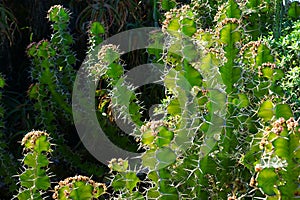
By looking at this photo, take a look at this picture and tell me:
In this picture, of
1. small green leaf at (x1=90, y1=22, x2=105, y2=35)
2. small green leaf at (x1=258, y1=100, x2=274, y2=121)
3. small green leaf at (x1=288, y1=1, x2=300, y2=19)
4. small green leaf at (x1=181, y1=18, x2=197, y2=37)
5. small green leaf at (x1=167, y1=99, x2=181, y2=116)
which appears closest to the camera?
small green leaf at (x1=258, y1=100, x2=274, y2=121)

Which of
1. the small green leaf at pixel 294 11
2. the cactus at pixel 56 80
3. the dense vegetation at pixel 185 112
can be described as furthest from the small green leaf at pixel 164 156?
the small green leaf at pixel 294 11

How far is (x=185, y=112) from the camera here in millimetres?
2234

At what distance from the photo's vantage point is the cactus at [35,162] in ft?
7.38

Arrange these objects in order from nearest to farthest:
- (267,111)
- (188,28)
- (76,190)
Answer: (76,190)
(267,111)
(188,28)

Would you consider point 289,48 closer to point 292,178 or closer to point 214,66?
point 214,66

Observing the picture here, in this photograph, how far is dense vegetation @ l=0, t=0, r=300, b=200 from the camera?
199cm

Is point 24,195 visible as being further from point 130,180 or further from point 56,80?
point 56,80

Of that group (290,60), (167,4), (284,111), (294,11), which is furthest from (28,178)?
(294,11)

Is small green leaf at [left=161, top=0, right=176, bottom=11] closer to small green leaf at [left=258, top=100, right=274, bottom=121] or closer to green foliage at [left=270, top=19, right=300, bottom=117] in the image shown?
green foliage at [left=270, top=19, right=300, bottom=117]

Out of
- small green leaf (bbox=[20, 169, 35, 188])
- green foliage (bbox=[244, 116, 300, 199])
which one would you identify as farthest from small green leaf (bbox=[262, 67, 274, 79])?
small green leaf (bbox=[20, 169, 35, 188])

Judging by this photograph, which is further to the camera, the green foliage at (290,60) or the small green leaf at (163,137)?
the green foliage at (290,60)

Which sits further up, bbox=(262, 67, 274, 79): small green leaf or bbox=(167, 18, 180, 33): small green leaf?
bbox=(167, 18, 180, 33): small green leaf

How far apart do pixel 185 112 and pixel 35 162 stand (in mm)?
653

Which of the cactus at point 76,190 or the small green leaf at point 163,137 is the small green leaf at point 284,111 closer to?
the small green leaf at point 163,137
